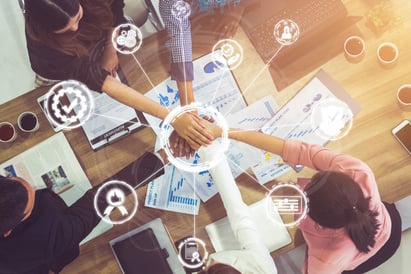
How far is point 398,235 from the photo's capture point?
1507 mm

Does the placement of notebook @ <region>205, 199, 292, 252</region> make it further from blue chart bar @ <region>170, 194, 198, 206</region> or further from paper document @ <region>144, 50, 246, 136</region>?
paper document @ <region>144, 50, 246, 136</region>

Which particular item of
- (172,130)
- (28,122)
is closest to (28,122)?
(28,122)

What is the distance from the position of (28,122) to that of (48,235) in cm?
47

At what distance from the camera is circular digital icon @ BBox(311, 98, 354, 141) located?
1.55 metres

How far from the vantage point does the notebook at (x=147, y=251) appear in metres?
1.49

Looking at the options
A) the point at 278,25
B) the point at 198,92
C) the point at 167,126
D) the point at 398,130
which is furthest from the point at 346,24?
the point at 167,126

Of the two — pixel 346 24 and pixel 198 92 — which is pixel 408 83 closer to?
pixel 346 24

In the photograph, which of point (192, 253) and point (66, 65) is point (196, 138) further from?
point (66, 65)

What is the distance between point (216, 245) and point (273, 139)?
0.43 meters

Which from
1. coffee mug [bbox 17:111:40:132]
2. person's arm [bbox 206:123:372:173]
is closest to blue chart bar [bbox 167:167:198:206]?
person's arm [bbox 206:123:372:173]

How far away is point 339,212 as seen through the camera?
4.09 ft

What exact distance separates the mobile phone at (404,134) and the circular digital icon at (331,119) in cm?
16

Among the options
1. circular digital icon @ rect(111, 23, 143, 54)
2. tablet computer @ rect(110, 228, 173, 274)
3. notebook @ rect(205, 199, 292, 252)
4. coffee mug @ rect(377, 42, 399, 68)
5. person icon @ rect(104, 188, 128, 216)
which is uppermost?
circular digital icon @ rect(111, 23, 143, 54)

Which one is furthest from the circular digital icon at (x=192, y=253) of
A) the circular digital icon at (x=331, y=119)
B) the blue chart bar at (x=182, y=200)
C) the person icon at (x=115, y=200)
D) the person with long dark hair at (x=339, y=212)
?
the circular digital icon at (x=331, y=119)
